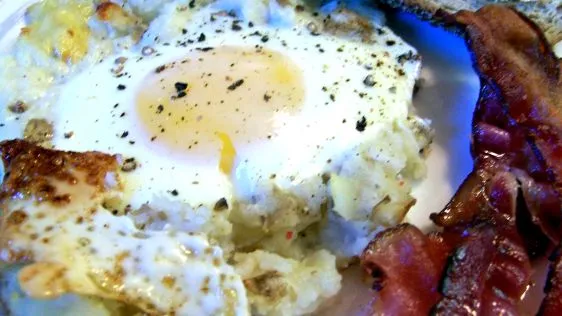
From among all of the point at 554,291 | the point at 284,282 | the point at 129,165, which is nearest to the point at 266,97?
the point at 129,165

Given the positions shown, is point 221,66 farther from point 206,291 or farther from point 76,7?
point 206,291

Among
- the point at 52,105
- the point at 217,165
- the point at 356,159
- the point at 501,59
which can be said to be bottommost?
the point at 52,105

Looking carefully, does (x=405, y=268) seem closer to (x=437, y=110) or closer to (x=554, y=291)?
(x=554, y=291)

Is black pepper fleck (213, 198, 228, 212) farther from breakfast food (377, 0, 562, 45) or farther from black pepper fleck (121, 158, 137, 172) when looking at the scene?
breakfast food (377, 0, 562, 45)

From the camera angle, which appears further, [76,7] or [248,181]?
[76,7]

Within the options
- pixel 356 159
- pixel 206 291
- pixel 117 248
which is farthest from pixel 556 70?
pixel 117 248

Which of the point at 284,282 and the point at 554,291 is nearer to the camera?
the point at 554,291

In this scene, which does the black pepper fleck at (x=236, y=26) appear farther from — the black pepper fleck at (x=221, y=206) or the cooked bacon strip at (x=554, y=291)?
the cooked bacon strip at (x=554, y=291)

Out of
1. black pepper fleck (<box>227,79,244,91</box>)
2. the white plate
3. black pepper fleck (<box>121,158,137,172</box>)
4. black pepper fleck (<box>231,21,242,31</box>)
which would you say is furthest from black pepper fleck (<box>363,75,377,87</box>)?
black pepper fleck (<box>121,158,137,172</box>)
